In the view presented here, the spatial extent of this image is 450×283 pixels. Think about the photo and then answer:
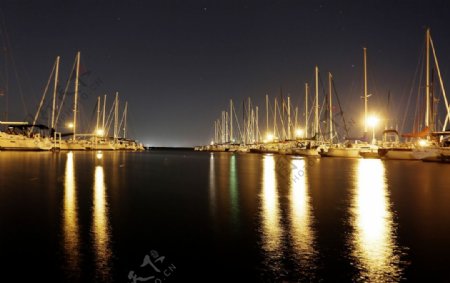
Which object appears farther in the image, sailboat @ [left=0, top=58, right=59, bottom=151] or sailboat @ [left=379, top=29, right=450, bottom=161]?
sailboat @ [left=0, top=58, right=59, bottom=151]

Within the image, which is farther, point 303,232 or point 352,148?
point 352,148

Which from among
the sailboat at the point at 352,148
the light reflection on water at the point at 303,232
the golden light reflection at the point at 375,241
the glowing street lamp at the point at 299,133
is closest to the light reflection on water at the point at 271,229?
the light reflection on water at the point at 303,232

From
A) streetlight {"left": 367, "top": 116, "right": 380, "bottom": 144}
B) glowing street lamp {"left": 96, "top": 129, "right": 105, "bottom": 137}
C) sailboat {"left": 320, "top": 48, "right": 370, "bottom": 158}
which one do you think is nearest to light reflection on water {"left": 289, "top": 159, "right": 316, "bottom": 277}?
sailboat {"left": 320, "top": 48, "right": 370, "bottom": 158}

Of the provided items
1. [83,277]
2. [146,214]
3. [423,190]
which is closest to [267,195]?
[146,214]

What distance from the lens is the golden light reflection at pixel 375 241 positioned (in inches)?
322

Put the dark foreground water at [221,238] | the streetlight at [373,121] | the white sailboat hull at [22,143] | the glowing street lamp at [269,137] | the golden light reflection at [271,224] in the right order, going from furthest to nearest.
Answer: the glowing street lamp at [269,137], the white sailboat hull at [22,143], the streetlight at [373,121], the golden light reflection at [271,224], the dark foreground water at [221,238]

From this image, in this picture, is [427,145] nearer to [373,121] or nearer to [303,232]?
[373,121]

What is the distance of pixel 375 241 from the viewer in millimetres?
10688

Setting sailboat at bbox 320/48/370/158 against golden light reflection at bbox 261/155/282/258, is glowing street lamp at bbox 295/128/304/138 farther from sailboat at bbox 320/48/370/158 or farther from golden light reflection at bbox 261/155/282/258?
golden light reflection at bbox 261/155/282/258

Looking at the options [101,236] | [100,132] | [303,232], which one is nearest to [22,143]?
[100,132]

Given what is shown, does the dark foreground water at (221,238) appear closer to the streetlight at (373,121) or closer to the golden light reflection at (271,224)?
the golden light reflection at (271,224)

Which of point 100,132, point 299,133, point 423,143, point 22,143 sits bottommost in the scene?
point 423,143

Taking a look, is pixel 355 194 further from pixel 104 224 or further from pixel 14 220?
pixel 14 220

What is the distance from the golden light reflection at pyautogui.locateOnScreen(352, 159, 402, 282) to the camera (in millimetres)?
8180
